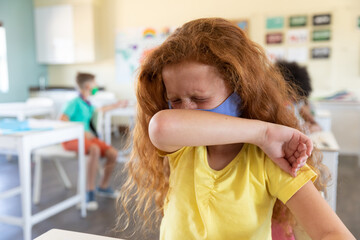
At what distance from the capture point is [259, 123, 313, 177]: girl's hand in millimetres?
510

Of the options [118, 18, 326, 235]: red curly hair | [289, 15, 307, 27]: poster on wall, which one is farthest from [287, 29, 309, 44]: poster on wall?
[118, 18, 326, 235]: red curly hair

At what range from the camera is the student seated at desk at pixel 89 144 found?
2398mm

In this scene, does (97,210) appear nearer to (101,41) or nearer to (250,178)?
(250,178)

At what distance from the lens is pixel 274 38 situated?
15.7 ft

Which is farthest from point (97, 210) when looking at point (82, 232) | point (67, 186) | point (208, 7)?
point (208, 7)

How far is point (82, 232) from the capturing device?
572 mm

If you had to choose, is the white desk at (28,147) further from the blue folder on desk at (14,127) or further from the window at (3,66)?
the window at (3,66)

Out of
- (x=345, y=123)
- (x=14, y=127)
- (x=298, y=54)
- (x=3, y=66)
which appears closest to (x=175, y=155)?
(x=14, y=127)

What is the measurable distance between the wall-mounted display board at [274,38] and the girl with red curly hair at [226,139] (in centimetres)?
441

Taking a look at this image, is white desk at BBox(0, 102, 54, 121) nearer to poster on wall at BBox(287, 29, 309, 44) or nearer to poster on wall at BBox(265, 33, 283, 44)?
poster on wall at BBox(265, 33, 283, 44)

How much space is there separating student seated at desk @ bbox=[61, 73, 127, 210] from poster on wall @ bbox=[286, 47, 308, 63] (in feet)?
10.2

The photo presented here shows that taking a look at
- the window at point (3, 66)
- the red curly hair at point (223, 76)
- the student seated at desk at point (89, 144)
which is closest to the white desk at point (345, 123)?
the student seated at desk at point (89, 144)

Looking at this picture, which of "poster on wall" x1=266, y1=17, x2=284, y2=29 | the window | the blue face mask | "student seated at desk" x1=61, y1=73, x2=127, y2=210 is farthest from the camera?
the window

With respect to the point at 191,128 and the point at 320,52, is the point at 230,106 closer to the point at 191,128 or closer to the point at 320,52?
the point at 191,128
